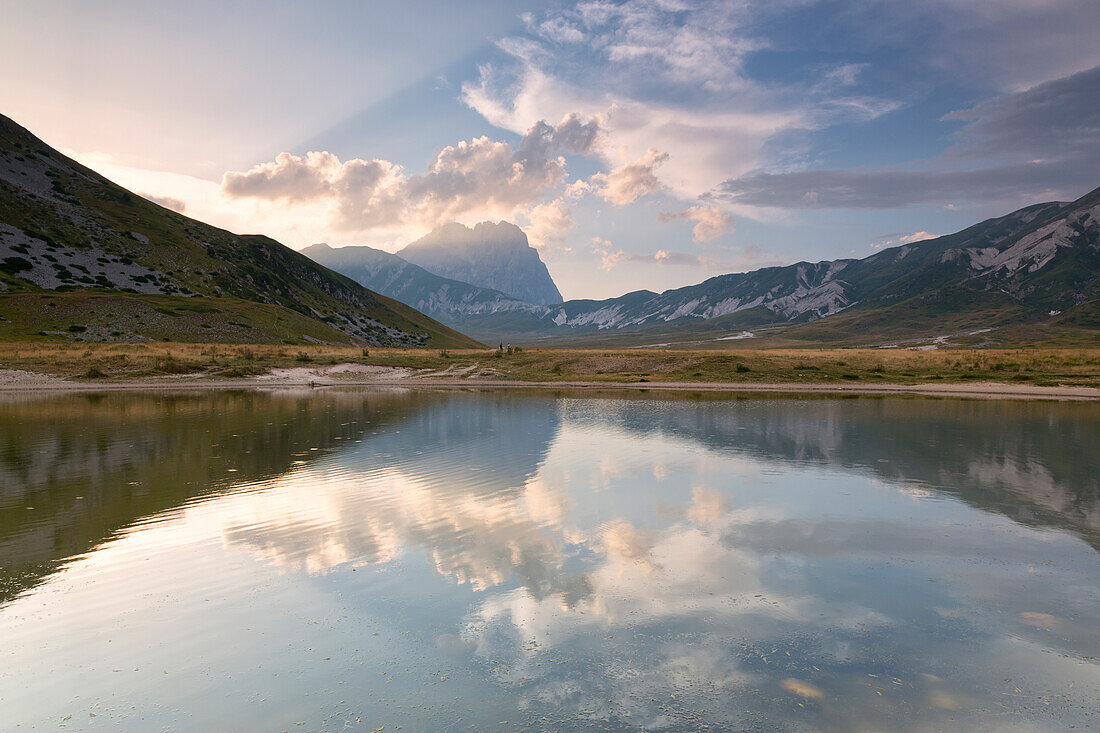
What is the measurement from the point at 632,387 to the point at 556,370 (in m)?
15.7

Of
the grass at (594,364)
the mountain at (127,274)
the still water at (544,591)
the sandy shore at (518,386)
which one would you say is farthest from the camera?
the mountain at (127,274)

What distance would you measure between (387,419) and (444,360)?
50086 mm

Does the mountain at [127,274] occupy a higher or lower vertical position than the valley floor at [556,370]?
higher

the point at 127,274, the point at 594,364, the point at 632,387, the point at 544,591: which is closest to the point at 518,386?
Result: the point at 632,387

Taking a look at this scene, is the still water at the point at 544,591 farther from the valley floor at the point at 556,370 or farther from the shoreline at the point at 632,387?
the valley floor at the point at 556,370

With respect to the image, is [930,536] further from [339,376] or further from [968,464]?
[339,376]

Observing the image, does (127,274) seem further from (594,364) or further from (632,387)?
(632,387)

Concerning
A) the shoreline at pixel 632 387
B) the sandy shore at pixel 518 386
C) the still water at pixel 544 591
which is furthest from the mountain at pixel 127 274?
the still water at pixel 544 591

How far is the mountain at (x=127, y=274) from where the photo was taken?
313 ft

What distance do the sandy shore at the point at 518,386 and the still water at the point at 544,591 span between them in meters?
37.4

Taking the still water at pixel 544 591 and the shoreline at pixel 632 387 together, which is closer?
the still water at pixel 544 591

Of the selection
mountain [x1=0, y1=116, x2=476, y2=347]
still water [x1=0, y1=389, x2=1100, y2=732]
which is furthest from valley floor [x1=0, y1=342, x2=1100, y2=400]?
still water [x1=0, y1=389, x2=1100, y2=732]

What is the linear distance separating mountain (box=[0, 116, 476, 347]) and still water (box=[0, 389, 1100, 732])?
9012cm

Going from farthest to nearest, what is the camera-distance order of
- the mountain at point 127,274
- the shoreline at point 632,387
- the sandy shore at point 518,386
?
the mountain at point 127,274 < the sandy shore at point 518,386 < the shoreline at point 632,387
